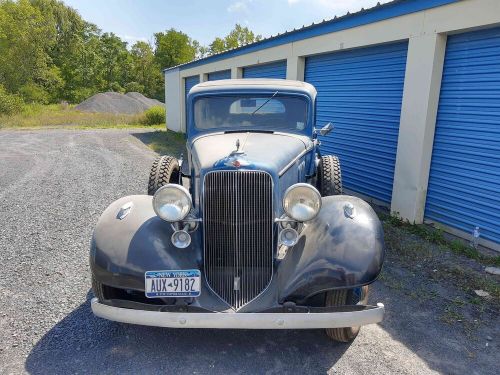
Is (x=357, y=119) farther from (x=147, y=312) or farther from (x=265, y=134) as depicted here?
(x=147, y=312)

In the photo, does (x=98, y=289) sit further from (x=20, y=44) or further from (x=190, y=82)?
(x=20, y=44)

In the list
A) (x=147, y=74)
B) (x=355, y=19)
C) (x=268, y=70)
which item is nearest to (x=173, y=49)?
(x=147, y=74)

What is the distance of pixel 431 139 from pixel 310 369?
4.03m

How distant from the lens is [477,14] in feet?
15.4

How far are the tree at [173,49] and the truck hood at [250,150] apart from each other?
5236 cm

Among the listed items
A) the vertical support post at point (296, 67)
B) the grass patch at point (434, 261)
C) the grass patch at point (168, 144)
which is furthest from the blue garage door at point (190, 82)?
the grass patch at point (434, 261)

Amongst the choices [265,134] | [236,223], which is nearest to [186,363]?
[236,223]

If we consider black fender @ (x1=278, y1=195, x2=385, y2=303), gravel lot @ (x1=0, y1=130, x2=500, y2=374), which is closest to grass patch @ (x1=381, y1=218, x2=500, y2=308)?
gravel lot @ (x1=0, y1=130, x2=500, y2=374)

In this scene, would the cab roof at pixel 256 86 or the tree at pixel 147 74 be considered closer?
the cab roof at pixel 256 86

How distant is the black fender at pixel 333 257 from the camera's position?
2.63 m

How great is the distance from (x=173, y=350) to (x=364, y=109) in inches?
218

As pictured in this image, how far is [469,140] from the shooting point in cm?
509

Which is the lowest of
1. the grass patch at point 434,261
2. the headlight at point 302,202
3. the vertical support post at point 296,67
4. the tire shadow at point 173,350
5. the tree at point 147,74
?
the tire shadow at point 173,350

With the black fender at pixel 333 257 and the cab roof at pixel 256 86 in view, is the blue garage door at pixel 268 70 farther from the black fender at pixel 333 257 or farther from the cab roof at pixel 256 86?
the black fender at pixel 333 257
